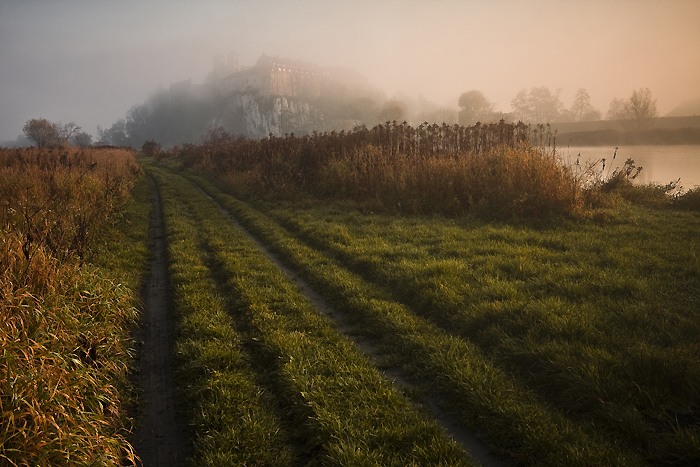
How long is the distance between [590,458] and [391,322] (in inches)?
110

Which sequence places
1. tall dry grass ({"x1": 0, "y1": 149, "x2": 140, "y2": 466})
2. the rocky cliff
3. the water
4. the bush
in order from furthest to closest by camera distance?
the rocky cliff
the bush
the water
tall dry grass ({"x1": 0, "y1": 149, "x2": 140, "y2": 466})

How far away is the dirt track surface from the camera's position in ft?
11.5

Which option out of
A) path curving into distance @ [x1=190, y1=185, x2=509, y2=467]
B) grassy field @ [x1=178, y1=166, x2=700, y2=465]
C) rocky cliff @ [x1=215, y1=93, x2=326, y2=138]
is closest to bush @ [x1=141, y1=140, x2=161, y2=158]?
grassy field @ [x1=178, y1=166, x2=700, y2=465]

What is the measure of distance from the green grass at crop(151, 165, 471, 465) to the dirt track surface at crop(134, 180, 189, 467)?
0.19 metres

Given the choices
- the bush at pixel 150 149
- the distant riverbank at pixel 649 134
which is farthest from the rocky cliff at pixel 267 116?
the distant riverbank at pixel 649 134

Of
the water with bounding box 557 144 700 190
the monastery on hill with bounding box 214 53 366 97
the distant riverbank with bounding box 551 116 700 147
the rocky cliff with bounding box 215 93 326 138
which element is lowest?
the water with bounding box 557 144 700 190

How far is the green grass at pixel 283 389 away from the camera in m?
3.31

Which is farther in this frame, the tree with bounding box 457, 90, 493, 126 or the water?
the tree with bounding box 457, 90, 493, 126

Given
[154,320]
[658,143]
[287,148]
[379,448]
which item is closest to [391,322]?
[379,448]

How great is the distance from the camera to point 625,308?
5.01m

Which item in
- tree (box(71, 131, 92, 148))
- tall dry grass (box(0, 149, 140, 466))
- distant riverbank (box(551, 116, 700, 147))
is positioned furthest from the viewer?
tree (box(71, 131, 92, 148))

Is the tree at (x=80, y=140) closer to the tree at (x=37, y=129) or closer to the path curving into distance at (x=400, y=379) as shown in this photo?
the tree at (x=37, y=129)

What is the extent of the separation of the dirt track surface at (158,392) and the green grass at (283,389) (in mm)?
191

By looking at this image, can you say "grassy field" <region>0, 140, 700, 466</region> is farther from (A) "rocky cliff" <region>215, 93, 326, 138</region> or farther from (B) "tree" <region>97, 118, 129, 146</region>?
(B) "tree" <region>97, 118, 129, 146</region>
